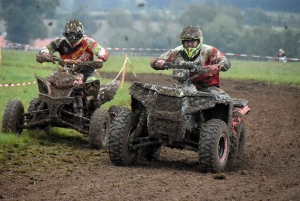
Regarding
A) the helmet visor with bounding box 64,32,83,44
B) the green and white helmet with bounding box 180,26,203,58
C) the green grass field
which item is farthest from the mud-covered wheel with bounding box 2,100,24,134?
the green and white helmet with bounding box 180,26,203,58

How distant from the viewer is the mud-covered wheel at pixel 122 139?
9.09 meters

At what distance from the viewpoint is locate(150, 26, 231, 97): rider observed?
971 cm

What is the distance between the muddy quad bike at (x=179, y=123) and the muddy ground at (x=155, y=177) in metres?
0.26

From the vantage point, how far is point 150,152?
9.98 meters

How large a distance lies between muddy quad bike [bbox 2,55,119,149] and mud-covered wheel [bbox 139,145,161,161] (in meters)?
1.36

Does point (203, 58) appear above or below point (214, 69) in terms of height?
above

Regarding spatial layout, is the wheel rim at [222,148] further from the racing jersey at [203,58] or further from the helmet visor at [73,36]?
the helmet visor at [73,36]

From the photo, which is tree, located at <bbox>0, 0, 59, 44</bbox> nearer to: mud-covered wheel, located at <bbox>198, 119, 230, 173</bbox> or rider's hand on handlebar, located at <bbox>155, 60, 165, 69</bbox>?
rider's hand on handlebar, located at <bbox>155, 60, 165, 69</bbox>

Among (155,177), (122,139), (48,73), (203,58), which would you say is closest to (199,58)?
(203,58)

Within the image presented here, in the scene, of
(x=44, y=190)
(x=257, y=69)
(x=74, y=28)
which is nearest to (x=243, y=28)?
(x=257, y=69)

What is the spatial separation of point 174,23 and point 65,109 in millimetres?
56437

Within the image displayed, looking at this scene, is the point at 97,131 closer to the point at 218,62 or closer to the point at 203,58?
the point at 203,58

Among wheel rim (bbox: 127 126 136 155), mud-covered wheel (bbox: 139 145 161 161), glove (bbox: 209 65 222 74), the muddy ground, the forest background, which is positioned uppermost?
the forest background

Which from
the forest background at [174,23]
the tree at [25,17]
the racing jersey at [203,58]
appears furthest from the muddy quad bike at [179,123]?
the tree at [25,17]
